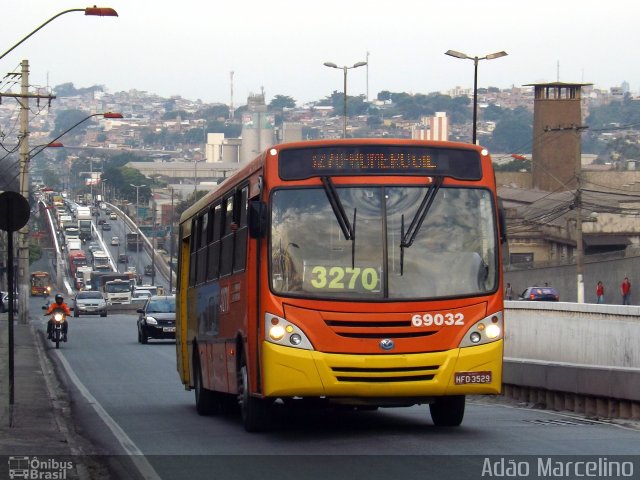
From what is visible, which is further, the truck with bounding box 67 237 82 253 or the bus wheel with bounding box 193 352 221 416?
the truck with bounding box 67 237 82 253

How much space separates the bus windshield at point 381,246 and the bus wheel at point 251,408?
1.38m

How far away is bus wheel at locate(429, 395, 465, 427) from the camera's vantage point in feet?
48.1

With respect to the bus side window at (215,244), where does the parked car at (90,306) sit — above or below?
A: below

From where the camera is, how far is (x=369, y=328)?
13211 mm

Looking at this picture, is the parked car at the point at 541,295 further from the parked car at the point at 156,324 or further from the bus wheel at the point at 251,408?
the bus wheel at the point at 251,408

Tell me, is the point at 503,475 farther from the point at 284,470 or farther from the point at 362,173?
the point at 362,173

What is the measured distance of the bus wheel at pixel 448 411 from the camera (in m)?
14.7

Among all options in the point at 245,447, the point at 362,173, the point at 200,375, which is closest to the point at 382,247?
the point at 362,173

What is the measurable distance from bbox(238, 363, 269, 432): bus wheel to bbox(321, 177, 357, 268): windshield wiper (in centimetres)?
180

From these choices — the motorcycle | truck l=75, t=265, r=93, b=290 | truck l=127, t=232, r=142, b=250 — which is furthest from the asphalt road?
truck l=127, t=232, r=142, b=250

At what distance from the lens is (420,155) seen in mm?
13969

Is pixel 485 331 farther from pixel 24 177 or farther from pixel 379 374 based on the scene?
pixel 24 177

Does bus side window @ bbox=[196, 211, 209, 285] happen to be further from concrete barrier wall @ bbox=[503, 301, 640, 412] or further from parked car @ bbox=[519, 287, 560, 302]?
parked car @ bbox=[519, 287, 560, 302]

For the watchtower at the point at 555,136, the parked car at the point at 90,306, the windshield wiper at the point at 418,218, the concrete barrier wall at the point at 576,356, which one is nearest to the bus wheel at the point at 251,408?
the windshield wiper at the point at 418,218
